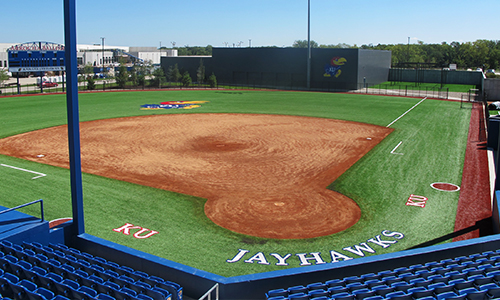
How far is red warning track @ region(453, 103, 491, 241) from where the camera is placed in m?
16.1

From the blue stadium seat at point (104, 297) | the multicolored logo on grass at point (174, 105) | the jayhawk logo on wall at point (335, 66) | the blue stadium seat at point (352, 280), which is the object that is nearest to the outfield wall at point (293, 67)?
the jayhawk logo on wall at point (335, 66)

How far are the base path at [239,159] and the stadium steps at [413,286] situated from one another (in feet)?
17.3

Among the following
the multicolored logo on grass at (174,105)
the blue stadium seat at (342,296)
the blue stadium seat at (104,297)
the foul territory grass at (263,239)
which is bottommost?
the foul territory grass at (263,239)

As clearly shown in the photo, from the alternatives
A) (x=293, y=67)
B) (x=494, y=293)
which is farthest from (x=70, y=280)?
(x=293, y=67)

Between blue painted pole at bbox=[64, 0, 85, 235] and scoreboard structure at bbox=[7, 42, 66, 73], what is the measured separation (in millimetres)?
48422

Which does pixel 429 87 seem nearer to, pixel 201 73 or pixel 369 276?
pixel 201 73

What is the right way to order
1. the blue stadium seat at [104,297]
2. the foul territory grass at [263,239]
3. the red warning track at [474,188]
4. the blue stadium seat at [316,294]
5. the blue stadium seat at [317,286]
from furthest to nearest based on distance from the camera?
the red warning track at [474,188], the foul territory grass at [263,239], the blue stadium seat at [317,286], the blue stadium seat at [316,294], the blue stadium seat at [104,297]

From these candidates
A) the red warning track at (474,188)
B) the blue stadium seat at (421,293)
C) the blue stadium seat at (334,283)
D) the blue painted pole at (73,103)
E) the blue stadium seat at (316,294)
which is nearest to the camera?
the blue stadium seat at (421,293)

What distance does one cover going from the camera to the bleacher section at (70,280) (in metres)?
8.07

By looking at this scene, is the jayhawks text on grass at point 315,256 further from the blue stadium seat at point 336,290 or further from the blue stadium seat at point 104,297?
the blue stadium seat at point 104,297

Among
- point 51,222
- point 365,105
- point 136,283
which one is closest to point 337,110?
point 365,105

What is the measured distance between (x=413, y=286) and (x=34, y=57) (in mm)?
59363

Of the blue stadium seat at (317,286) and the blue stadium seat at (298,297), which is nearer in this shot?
the blue stadium seat at (298,297)

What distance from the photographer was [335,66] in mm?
71125
